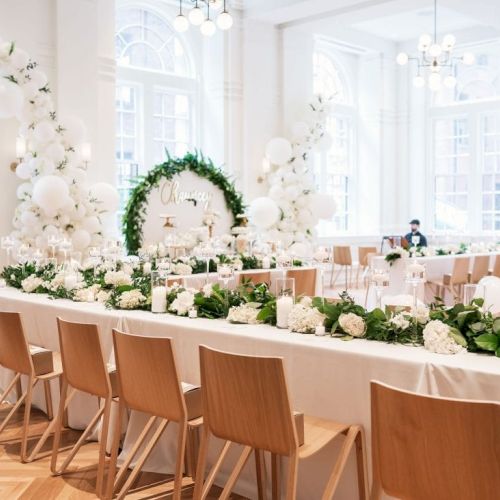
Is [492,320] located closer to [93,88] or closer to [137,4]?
[93,88]

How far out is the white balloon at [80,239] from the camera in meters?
9.54

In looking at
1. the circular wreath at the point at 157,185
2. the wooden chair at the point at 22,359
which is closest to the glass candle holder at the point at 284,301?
the wooden chair at the point at 22,359

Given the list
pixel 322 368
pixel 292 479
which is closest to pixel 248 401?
pixel 292 479

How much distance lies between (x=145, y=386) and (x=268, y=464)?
0.80 m

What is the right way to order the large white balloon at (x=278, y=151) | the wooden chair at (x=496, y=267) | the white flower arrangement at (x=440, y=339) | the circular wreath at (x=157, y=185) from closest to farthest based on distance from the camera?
the white flower arrangement at (x=440, y=339)
the wooden chair at (x=496, y=267)
the circular wreath at (x=157, y=185)
the large white balloon at (x=278, y=151)

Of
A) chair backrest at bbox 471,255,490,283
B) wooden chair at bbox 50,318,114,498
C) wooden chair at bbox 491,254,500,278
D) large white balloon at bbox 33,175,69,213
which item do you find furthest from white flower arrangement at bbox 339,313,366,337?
wooden chair at bbox 491,254,500,278

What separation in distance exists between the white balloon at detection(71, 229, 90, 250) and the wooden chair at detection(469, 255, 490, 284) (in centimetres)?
505

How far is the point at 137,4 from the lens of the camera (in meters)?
12.6

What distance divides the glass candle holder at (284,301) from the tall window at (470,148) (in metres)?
12.5

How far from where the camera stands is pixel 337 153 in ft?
54.1

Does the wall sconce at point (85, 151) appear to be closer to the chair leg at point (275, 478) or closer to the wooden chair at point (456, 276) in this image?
the wooden chair at point (456, 276)

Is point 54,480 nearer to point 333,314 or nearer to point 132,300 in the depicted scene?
point 132,300

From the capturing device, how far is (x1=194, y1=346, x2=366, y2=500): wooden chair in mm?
3082

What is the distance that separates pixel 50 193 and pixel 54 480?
517 centimetres
